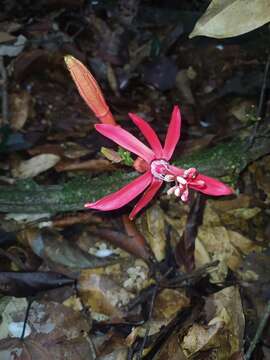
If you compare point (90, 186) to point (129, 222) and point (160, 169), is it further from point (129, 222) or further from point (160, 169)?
point (160, 169)

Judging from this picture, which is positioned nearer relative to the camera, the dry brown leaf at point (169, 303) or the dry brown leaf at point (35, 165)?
the dry brown leaf at point (169, 303)

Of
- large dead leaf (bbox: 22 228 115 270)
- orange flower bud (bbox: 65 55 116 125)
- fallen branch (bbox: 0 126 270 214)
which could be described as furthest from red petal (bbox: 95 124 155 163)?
large dead leaf (bbox: 22 228 115 270)

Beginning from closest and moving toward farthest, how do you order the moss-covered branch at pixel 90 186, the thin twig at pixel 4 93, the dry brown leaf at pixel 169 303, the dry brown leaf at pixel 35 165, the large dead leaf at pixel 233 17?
the large dead leaf at pixel 233 17 → the dry brown leaf at pixel 169 303 → the moss-covered branch at pixel 90 186 → the dry brown leaf at pixel 35 165 → the thin twig at pixel 4 93

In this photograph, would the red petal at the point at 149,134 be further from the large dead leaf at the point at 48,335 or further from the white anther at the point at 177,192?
the large dead leaf at the point at 48,335

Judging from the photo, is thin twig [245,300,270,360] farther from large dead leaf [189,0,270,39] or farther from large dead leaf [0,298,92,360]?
large dead leaf [189,0,270,39]

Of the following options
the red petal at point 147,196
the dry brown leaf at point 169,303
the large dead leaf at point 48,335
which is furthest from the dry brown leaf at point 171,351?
the red petal at point 147,196

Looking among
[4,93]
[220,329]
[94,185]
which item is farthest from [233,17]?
[4,93]
